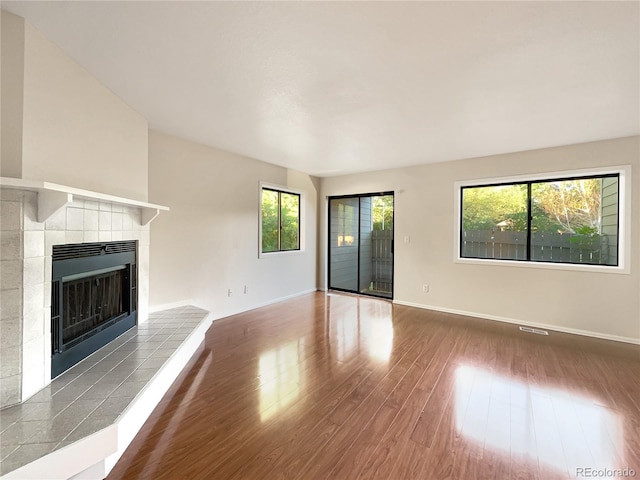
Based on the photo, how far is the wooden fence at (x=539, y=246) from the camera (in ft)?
12.3

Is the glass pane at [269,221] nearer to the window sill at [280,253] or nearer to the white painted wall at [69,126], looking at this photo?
the window sill at [280,253]

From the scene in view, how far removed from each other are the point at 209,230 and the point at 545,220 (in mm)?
4888

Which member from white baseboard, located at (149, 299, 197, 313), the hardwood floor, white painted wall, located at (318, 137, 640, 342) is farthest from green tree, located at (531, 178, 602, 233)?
white baseboard, located at (149, 299, 197, 313)

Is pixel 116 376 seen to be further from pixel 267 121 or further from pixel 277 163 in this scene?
pixel 277 163

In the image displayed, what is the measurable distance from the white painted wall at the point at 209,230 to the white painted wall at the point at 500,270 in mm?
2209

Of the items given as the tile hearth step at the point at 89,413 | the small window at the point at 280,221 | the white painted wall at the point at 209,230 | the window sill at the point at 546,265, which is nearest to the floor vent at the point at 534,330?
the window sill at the point at 546,265

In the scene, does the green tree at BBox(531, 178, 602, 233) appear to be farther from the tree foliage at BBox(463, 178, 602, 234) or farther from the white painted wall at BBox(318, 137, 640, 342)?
the white painted wall at BBox(318, 137, 640, 342)

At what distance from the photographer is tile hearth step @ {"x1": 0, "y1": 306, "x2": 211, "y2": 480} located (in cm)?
130

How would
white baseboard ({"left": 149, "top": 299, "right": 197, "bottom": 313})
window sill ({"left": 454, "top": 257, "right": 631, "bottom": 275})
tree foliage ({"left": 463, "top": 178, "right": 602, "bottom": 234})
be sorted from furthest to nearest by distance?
tree foliage ({"left": 463, "top": 178, "right": 602, "bottom": 234}), window sill ({"left": 454, "top": 257, "right": 631, "bottom": 275}), white baseboard ({"left": 149, "top": 299, "right": 197, "bottom": 313})

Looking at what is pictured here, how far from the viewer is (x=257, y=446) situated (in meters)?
1.73

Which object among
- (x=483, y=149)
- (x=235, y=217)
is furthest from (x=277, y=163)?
(x=483, y=149)

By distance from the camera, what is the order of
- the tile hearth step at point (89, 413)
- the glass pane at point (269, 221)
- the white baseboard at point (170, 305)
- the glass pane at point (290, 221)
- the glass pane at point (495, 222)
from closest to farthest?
the tile hearth step at point (89, 413), the white baseboard at point (170, 305), the glass pane at point (495, 222), the glass pane at point (269, 221), the glass pane at point (290, 221)

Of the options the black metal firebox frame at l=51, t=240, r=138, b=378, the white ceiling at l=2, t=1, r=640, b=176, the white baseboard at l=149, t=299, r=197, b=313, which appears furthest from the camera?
the white baseboard at l=149, t=299, r=197, b=313

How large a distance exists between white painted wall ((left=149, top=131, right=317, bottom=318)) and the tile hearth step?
1.38 metres
